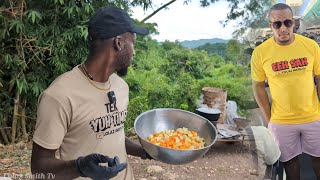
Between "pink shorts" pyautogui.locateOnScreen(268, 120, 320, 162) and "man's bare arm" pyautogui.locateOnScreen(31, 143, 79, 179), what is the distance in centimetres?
140

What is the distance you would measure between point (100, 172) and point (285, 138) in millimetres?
1394

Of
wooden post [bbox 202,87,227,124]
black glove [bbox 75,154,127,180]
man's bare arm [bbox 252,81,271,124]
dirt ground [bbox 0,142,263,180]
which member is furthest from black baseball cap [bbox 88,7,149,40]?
wooden post [bbox 202,87,227,124]

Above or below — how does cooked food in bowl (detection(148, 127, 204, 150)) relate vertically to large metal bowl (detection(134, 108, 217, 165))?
below

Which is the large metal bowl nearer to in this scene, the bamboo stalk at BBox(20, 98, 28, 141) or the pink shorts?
the pink shorts

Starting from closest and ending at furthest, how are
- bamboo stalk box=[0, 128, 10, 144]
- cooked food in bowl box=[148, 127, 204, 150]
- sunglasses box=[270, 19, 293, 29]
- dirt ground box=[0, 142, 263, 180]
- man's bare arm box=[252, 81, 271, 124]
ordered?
cooked food in bowl box=[148, 127, 204, 150] < sunglasses box=[270, 19, 293, 29] < man's bare arm box=[252, 81, 271, 124] < dirt ground box=[0, 142, 263, 180] < bamboo stalk box=[0, 128, 10, 144]

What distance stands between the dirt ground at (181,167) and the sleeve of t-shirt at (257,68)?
3.92 ft

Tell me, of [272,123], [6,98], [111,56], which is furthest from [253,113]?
[6,98]

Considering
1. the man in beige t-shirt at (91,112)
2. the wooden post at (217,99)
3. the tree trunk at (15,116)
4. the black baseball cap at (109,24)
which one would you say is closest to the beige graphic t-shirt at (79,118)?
the man in beige t-shirt at (91,112)

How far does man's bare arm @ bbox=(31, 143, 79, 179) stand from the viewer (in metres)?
0.95

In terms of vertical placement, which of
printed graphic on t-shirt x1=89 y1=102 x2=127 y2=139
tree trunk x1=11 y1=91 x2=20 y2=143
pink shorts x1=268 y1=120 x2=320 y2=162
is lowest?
tree trunk x1=11 y1=91 x2=20 y2=143

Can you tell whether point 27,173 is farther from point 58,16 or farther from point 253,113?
point 253,113

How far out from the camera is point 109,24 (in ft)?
3.43

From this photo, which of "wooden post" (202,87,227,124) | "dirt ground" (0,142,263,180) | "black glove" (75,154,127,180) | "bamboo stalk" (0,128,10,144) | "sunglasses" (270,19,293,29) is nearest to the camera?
"black glove" (75,154,127,180)

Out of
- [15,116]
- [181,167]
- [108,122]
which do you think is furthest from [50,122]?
[15,116]
